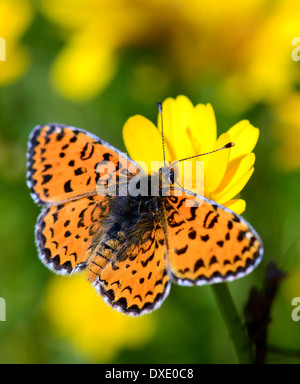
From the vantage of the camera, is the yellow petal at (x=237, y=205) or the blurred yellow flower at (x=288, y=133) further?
the blurred yellow flower at (x=288, y=133)

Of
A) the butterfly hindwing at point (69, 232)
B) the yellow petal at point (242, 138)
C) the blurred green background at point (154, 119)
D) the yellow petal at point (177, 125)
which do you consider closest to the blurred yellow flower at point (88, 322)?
the blurred green background at point (154, 119)

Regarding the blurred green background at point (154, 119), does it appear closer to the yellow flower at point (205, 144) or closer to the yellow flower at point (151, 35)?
the yellow flower at point (151, 35)

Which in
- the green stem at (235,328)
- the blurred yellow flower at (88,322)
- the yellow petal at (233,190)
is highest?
the yellow petal at (233,190)

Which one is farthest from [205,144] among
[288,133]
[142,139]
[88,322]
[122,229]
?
[88,322]

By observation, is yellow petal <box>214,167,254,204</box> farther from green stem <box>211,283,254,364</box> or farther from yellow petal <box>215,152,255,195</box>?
green stem <box>211,283,254,364</box>

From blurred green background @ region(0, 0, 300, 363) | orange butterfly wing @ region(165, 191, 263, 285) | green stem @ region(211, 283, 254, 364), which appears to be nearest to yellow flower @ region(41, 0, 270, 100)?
blurred green background @ region(0, 0, 300, 363)
